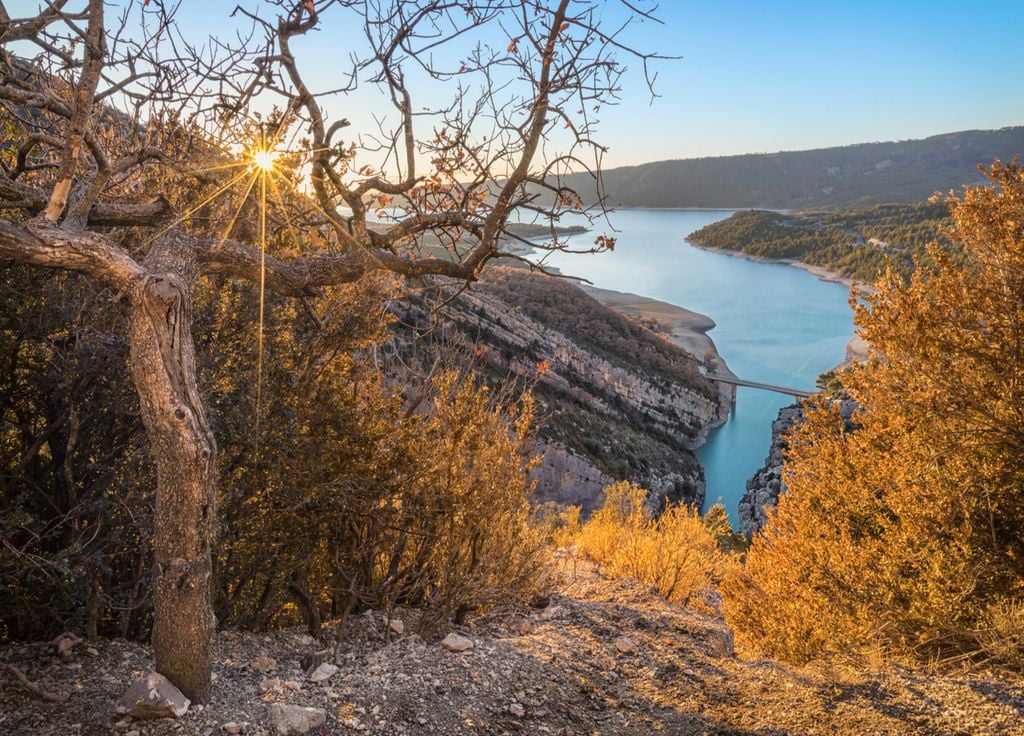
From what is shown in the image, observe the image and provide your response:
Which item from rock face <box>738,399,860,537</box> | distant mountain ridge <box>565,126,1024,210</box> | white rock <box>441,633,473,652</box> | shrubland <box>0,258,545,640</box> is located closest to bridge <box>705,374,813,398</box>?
rock face <box>738,399,860,537</box>

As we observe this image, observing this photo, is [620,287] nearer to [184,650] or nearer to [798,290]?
[798,290]

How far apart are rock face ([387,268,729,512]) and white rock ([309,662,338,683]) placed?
1963 centimetres

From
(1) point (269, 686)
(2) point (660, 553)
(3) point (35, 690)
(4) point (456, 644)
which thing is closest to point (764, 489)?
(2) point (660, 553)

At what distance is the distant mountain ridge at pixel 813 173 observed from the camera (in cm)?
13250

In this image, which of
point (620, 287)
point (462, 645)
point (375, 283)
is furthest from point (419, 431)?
point (620, 287)

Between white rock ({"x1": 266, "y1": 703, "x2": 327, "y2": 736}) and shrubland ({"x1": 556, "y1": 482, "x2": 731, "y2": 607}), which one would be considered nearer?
white rock ({"x1": 266, "y1": 703, "x2": 327, "y2": 736})

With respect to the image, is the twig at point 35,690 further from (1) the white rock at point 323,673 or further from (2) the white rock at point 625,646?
(2) the white rock at point 625,646

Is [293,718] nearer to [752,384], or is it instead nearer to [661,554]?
[661,554]

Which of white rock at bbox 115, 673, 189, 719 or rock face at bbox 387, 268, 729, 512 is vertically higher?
white rock at bbox 115, 673, 189, 719

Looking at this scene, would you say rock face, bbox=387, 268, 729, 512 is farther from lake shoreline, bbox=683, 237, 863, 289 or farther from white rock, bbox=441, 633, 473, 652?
lake shoreline, bbox=683, 237, 863, 289

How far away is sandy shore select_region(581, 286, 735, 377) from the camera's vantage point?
5191cm

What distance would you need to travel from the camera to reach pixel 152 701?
242cm

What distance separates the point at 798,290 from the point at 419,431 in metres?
76.2

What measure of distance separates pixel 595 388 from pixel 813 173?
133296mm
